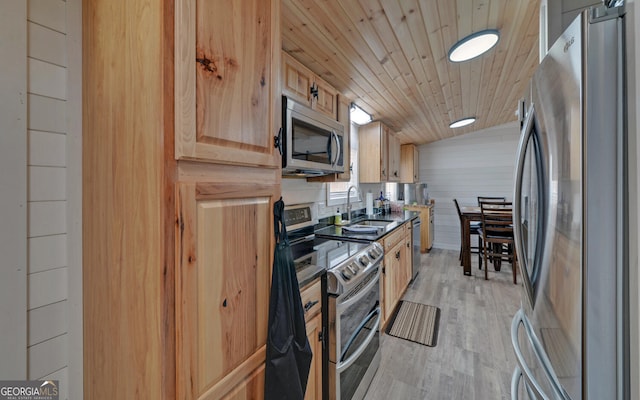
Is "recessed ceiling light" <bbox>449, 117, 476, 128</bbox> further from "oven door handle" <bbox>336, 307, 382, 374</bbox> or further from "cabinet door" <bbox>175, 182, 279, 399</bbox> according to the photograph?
"cabinet door" <bbox>175, 182, 279, 399</bbox>

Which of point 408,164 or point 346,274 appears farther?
point 408,164

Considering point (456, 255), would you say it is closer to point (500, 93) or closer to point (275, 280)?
point (500, 93)

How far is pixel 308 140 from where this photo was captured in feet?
5.42

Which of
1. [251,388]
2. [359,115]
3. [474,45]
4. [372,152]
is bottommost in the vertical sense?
[251,388]

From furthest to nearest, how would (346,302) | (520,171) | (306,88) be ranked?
(306,88) → (346,302) → (520,171)

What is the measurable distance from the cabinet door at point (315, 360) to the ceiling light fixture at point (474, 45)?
217 centimetres

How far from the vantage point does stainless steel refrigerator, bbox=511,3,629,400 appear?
21.7 inches

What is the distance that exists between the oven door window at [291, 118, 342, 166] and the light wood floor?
1643mm

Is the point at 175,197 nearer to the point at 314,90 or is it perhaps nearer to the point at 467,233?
the point at 314,90

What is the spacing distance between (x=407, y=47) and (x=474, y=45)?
0.59 meters

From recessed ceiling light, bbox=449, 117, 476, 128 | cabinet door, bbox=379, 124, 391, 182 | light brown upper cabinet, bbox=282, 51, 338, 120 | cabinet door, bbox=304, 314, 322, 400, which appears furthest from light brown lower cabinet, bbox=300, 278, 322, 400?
recessed ceiling light, bbox=449, 117, 476, 128

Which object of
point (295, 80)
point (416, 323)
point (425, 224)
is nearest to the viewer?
point (295, 80)

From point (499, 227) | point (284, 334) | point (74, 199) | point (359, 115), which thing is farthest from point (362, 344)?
point (499, 227)

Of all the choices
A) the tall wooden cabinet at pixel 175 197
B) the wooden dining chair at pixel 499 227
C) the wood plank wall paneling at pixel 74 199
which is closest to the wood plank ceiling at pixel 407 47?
the tall wooden cabinet at pixel 175 197
